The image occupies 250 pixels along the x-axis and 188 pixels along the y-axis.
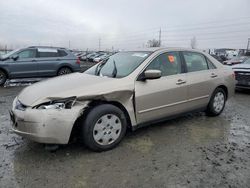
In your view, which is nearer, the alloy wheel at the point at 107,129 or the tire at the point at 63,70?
the alloy wheel at the point at 107,129

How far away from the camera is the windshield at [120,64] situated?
4.22 m

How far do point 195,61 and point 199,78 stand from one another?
38 centimetres

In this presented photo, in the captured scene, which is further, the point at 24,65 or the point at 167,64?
the point at 24,65

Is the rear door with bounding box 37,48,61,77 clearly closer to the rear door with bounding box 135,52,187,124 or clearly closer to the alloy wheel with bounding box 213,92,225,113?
the rear door with bounding box 135,52,187,124

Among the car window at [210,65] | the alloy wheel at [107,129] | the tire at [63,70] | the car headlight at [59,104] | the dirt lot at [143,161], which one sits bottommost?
the dirt lot at [143,161]

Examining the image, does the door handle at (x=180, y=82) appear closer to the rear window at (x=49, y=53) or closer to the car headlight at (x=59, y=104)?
the car headlight at (x=59, y=104)

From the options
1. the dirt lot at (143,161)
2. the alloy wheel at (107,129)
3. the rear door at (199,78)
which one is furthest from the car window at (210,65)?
the alloy wheel at (107,129)

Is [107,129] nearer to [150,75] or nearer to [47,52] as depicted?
[150,75]

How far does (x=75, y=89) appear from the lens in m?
3.55

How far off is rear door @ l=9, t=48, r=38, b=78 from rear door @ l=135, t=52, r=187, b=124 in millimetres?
7699

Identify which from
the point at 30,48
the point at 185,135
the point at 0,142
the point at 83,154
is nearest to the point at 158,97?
the point at 185,135

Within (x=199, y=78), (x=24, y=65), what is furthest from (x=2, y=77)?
(x=199, y=78)

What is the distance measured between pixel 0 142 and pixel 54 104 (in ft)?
4.65

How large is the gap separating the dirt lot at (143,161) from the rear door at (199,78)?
609 mm
